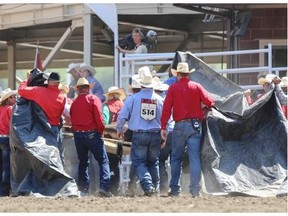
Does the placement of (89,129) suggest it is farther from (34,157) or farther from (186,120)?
(186,120)

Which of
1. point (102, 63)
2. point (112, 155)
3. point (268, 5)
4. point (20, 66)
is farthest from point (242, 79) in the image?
point (20, 66)

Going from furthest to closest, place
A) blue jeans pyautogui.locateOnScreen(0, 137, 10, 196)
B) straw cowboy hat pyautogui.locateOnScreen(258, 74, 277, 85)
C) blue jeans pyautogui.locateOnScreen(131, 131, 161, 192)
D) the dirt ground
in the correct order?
blue jeans pyautogui.locateOnScreen(0, 137, 10, 196), straw cowboy hat pyautogui.locateOnScreen(258, 74, 277, 85), blue jeans pyautogui.locateOnScreen(131, 131, 161, 192), the dirt ground

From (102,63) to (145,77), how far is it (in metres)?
11.3

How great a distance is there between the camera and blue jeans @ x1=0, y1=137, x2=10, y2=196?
14.1m

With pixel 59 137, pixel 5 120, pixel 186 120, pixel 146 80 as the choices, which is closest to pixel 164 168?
pixel 186 120

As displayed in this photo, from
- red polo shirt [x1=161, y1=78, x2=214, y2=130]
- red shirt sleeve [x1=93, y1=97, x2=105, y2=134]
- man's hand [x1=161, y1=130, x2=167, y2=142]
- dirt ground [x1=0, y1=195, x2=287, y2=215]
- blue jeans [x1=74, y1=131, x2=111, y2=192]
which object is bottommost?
dirt ground [x1=0, y1=195, x2=287, y2=215]

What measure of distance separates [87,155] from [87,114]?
0.69 m

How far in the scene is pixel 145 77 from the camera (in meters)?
13.2

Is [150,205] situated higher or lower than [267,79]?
lower

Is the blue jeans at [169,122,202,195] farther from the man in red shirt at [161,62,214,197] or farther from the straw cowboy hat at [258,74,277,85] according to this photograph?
the straw cowboy hat at [258,74,277,85]

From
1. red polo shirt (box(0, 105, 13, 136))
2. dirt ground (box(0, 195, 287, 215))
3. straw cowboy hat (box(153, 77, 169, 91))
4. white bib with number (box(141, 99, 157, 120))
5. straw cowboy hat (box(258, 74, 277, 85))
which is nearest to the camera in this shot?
dirt ground (box(0, 195, 287, 215))

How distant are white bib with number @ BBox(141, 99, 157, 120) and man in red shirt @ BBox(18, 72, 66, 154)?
1.26m

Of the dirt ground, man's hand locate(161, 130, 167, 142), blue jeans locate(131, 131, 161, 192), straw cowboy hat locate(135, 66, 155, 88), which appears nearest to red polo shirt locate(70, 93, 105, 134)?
blue jeans locate(131, 131, 161, 192)

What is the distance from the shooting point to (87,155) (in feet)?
45.1
